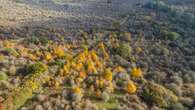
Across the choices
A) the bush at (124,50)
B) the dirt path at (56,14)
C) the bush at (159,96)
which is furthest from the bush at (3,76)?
the dirt path at (56,14)

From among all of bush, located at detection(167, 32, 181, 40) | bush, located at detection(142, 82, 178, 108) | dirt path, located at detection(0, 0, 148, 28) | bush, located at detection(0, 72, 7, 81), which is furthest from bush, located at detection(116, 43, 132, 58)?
dirt path, located at detection(0, 0, 148, 28)

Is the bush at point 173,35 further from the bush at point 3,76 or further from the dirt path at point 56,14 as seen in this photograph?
the bush at point 3,76

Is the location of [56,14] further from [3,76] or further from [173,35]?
[3,76]

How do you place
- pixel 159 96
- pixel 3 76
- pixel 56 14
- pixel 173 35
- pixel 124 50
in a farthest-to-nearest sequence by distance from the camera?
pixel 56 14 < pixel 173 35 < pixel 124 50 < pixel 3 76 < pixel 159 96

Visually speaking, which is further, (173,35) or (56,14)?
(56,14)

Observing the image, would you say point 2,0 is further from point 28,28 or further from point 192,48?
point 192,48

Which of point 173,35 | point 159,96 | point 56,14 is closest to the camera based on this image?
point 159,96

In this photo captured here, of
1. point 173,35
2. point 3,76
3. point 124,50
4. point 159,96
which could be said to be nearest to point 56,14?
point 173,35

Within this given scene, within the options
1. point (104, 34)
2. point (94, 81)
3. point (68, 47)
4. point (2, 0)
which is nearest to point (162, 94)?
point (94, 81)
